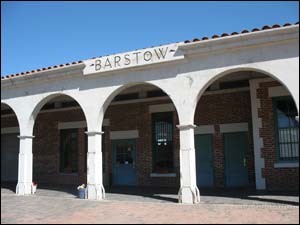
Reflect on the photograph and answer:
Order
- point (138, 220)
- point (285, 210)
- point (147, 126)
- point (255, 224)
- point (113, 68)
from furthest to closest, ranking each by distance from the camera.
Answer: point (147, 126) → point (113, 68) → point (285, 210) → point (138, 220) → point (255, 224)

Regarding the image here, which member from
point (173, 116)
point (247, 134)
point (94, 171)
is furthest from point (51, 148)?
point (247, 134)

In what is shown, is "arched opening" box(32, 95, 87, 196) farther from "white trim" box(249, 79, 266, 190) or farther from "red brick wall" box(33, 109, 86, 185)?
"white trim" box(249, 79, 266, 190)

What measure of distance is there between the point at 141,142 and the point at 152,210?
600 cm

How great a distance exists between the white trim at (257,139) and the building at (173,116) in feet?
0.10

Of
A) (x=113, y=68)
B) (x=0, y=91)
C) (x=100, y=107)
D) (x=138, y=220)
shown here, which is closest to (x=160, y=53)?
(x=113, y=68)

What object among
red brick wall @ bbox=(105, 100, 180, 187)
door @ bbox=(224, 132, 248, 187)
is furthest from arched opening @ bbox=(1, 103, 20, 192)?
door @ bbox=(224, 132, 248, 187)

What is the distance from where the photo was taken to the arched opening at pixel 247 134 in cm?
1168

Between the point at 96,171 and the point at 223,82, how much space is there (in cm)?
550

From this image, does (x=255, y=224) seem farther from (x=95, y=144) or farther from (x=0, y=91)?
(x=0, y=91)

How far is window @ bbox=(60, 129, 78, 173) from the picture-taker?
16.4 meters

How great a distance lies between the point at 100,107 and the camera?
37.0 ft

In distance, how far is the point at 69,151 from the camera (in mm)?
16641

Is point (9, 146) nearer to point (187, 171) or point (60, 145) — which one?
point (60, 145)

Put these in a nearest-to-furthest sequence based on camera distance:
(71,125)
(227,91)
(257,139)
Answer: (257,139) < (227,91) < (71,125)
